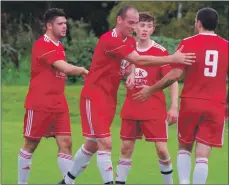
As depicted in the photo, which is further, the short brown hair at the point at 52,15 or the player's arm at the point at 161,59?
the short brown hair at the point at 52,15

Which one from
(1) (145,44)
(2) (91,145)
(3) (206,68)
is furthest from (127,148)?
(3) (206,68)

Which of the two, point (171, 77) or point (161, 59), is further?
point (161, 59)

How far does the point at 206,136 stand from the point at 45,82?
2.54 m

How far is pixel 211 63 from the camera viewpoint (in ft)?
32.9

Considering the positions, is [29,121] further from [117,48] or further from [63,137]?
[117,48]

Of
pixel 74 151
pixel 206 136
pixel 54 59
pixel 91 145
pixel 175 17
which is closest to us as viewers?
pixel 206 136

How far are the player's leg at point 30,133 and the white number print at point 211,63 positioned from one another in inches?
104

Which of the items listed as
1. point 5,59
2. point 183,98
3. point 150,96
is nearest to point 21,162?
point 150,96

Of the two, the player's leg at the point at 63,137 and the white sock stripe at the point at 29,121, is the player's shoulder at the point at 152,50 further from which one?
the white sock stripe at the point at 29,121

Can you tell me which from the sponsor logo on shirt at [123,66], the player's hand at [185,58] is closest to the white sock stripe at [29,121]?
the sponsor logo on shirt at [123,66]

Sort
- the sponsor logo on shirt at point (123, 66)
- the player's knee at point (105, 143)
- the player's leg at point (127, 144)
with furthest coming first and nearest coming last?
the player's leg at point (127, 144) < the sponsor logo on shirt at point (123, 66) < the player's knee at point (105, 143)

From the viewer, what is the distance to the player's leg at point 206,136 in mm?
10211

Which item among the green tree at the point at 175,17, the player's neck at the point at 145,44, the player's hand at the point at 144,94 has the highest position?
the player's neck at the point at 145,44

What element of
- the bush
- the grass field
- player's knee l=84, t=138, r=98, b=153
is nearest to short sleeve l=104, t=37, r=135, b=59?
player's knee l=84, t=138, r=98, b=153
